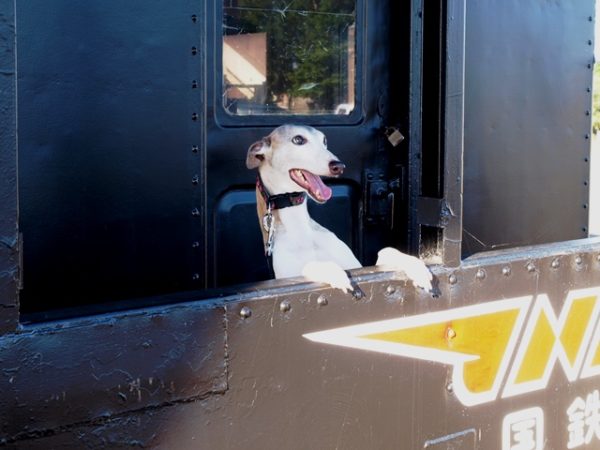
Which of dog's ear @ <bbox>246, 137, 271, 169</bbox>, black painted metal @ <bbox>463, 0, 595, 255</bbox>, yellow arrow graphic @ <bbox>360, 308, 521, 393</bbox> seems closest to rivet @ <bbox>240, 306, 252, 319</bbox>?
yellow arrow graphic @ <bbox>360, 308, 521, 393</bbox>

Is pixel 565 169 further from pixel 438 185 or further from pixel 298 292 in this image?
pixel 298 292

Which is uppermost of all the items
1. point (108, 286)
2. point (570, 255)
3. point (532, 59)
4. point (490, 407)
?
point (532, 59)

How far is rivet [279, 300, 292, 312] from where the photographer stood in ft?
5.32

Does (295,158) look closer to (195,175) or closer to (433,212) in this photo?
(195,175)

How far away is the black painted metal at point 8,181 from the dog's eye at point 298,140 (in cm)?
124

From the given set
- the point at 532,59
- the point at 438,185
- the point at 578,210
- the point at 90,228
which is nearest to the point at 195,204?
the point at 90,228

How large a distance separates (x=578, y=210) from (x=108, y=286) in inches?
73.4

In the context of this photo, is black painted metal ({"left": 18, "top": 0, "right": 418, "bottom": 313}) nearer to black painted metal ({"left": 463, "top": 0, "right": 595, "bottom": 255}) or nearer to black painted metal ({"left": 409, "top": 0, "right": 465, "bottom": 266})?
black painted metal ({"left": 463, "top": 0, "right": 595, "bottom": 255})

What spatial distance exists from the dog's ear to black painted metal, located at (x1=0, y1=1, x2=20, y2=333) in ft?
3.98

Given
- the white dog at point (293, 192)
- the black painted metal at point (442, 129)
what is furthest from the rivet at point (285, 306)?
the white dog at point (293, 192)

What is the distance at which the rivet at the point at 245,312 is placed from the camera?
157 centimetres

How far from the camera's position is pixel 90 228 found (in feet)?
7.70

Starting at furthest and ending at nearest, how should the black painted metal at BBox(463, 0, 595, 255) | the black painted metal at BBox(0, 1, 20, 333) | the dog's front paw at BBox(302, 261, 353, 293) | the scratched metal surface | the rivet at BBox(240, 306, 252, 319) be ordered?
the black painted metal at BBox(463, 0, 595, 255), the dog's front paw at BBox(302, 261, 353, 293), the rivet at BBox(240, 306, 252, 319), the scratched metal surface, the black painted metal at BBox(0, 1, 20, 333)

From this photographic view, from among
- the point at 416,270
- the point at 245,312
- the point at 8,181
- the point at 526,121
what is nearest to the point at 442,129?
the point at 416,270
